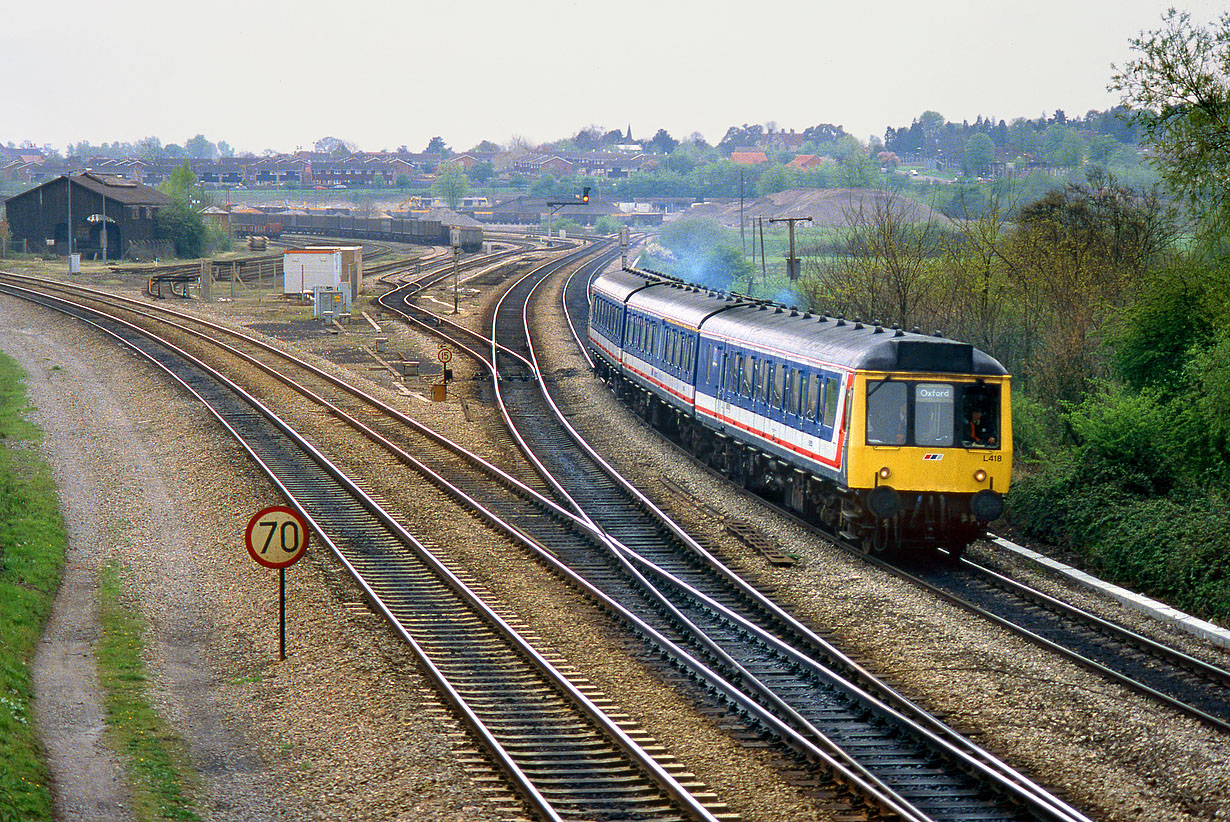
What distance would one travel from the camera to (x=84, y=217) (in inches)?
3219

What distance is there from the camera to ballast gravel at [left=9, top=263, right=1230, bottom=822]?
35.1ft

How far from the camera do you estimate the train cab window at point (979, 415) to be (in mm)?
18328

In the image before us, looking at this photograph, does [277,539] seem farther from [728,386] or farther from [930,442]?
[728,386]

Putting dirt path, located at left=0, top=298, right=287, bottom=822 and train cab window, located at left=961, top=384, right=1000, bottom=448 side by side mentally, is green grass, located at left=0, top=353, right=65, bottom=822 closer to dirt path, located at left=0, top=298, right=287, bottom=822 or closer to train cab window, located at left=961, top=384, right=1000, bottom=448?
dirt path, located at left=0, top=298, right=287, bottom=822

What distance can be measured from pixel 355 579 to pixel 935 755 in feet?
29.0

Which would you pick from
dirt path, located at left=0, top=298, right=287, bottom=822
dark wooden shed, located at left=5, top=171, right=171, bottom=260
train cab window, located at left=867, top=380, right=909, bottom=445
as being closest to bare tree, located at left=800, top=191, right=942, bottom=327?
train cab window, located at left=867, top=380, right=909, bottom=445

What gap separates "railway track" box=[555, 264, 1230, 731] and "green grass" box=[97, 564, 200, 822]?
366 inches

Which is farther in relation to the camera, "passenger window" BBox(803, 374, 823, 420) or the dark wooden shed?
the dark wooden shed

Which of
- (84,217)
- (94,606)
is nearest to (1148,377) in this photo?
(94,606)

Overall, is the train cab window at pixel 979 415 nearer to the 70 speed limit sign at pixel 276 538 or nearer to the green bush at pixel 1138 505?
the green bush at pixel 1138 505

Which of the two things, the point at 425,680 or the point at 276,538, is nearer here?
the point at 425,680

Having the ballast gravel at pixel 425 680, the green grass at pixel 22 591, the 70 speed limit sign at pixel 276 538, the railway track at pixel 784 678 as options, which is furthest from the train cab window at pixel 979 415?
the green grass at pixel 22 591

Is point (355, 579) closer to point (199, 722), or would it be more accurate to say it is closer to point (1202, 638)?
point (199, 722)

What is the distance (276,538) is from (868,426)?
27.9ft
